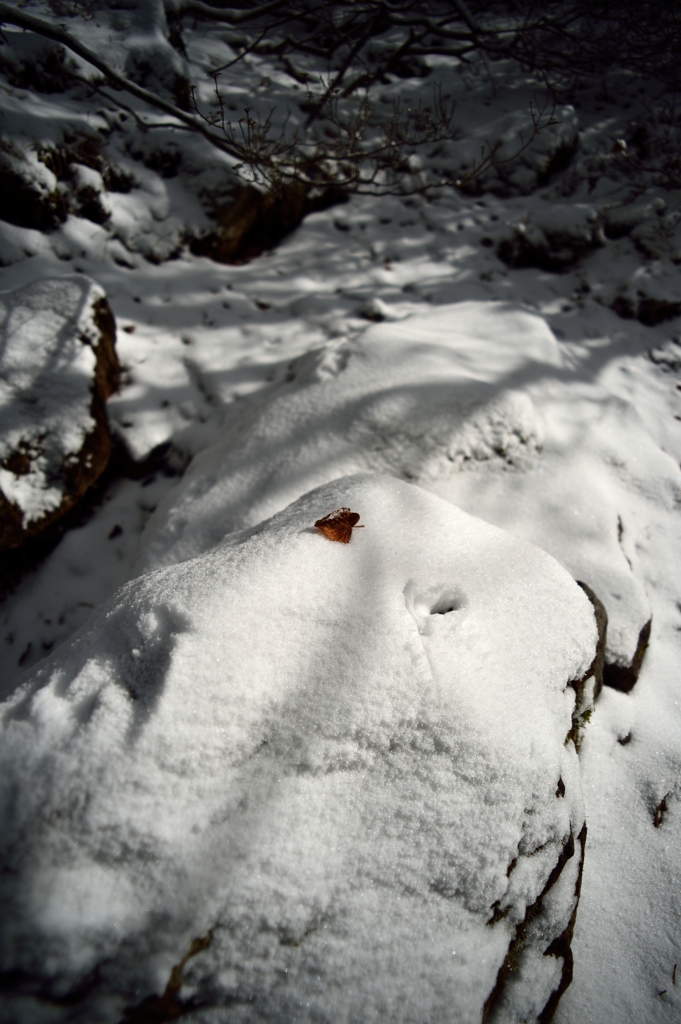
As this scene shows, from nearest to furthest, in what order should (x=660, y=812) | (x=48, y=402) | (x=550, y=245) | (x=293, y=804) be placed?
1. (x=293, y=804)
2. (x=660, y=812)
3. (x=48, y=402)
4. (x=550, y=245)

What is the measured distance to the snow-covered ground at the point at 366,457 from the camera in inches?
40.6

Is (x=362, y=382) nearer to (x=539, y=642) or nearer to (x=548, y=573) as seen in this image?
(x=548, y=573)

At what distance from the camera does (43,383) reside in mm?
2139

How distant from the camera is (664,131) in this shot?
14.7ft

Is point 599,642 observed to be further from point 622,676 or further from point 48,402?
point 48,402

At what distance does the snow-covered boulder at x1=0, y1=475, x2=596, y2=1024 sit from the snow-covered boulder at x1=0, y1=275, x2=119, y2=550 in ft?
3.50

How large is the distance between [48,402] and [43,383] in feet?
0.31

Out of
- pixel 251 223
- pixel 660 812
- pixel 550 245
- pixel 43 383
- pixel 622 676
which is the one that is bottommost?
pixel 660 812

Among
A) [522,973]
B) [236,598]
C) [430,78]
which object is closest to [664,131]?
[430,78]

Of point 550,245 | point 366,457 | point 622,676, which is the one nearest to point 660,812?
point 622,676

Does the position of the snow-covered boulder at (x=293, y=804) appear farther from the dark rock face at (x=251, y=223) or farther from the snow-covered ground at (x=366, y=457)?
the dark rock face at (x=251, y=223)

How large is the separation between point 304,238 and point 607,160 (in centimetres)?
287

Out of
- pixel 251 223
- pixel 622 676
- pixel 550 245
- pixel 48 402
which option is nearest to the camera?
pixel 622 676

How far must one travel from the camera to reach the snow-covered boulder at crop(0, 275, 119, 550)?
78.4 inches
